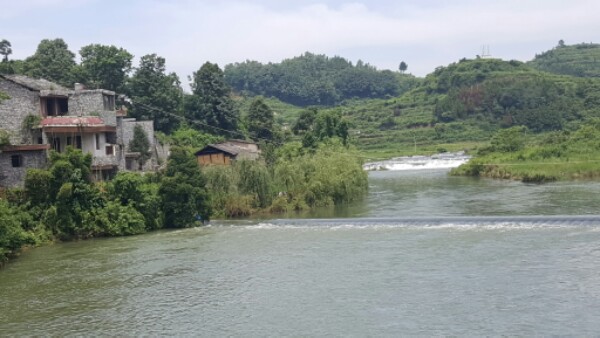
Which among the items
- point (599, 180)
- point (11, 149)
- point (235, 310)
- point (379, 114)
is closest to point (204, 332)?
point (235, 310)

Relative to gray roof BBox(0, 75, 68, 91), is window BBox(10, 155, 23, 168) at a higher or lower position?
lower

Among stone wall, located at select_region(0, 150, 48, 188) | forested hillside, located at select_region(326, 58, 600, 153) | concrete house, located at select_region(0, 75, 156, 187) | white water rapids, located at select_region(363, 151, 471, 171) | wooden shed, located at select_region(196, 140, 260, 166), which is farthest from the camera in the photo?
forested hillside, located at select_region(326, 58, 600, 153)

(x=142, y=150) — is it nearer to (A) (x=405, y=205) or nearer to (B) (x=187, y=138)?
(B) (x=187, y=138)

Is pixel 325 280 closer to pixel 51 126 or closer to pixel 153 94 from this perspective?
pixel 51 126

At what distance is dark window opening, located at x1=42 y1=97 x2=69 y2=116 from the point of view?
33750 mm

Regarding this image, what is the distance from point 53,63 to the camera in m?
57.6

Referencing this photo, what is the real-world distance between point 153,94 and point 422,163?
1057 inches

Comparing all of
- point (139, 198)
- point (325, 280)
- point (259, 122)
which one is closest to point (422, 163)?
point (259, 122)

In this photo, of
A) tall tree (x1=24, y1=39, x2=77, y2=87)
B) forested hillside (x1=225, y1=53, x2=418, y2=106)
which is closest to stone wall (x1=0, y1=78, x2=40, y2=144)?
tall tree (x1=24, y1=39, x2=77, y2=87)

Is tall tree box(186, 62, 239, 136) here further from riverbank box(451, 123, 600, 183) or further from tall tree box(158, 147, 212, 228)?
tall tree box(158, 147, 212, 228)

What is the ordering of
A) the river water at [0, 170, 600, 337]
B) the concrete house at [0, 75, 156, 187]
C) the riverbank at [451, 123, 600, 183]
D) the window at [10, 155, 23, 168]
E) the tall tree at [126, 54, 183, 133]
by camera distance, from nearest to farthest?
the river water at [0, 170, 600, 337] → the window at [10, 155, 23, 168] → the concrete house at [0, 75, 156, 187] → the riverbank at [451, 123, 600, 183] → the tall tree at [126, 54, 183, 133]

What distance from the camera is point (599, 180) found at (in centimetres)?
4072

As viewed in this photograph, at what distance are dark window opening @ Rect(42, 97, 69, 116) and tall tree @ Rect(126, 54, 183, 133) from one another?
17.0 metres

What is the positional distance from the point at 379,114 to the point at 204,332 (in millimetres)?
89095
